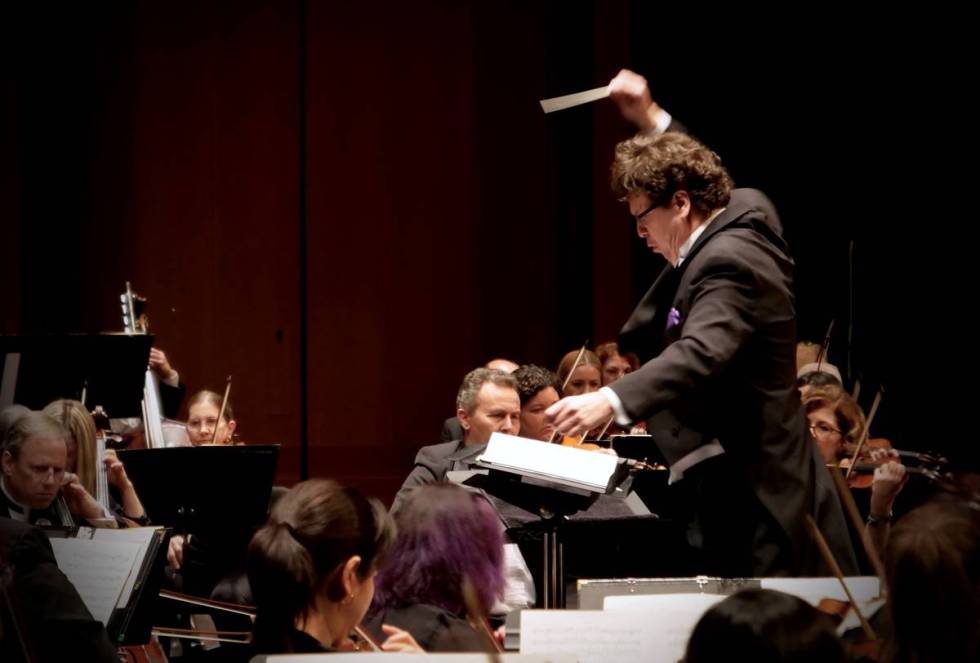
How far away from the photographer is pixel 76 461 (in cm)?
386

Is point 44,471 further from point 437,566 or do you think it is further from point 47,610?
point 437,566

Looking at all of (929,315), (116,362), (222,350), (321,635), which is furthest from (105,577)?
(222,350)

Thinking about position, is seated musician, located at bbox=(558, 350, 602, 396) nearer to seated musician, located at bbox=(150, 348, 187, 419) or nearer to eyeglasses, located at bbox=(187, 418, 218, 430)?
eyeglasses, located at bbox=(187, 418, 218, 430)

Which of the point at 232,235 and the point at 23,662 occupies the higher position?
the point at 232,235

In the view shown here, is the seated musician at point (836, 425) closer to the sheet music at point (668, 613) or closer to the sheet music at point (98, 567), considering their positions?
the sheet music at point (668, 613)

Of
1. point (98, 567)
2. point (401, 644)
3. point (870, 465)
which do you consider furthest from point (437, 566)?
point (870, 465)

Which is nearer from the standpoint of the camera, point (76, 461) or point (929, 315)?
point (76, 461)

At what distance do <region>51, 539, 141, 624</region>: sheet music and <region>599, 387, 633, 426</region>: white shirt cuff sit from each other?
1034 millimetres

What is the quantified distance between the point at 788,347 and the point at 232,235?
5.10m

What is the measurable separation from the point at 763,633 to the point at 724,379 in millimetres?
1048

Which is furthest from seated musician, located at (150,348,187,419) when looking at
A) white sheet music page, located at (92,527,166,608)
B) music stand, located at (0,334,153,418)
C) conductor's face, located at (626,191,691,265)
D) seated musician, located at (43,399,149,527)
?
conductor's face, located at (626,191,691,265)

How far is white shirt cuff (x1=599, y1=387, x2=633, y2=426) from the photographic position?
217 centimetres

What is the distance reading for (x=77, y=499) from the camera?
12.2ft

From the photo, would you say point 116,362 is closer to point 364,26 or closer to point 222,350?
point 222,350
